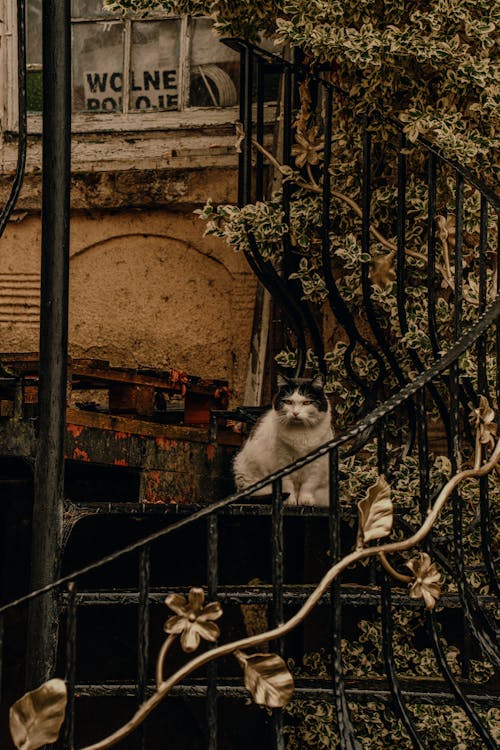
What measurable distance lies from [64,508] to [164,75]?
3.42m

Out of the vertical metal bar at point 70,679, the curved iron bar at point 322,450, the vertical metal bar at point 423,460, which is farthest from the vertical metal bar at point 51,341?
the vertical metal bar at point 423,460

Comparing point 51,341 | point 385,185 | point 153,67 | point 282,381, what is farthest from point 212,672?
point 153,67

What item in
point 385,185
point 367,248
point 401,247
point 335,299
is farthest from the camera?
point 385,185

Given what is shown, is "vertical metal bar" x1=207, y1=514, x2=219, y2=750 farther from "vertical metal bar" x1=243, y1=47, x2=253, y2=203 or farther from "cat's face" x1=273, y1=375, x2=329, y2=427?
"vertical metal bar" x1=243, y1=47, x2=253, y2=203

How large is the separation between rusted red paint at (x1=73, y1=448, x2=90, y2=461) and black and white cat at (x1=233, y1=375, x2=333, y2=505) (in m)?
0.70

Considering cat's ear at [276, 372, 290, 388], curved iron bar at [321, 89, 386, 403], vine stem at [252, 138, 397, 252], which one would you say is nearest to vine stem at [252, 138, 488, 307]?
vine stem at [252, 138, 397, 252]

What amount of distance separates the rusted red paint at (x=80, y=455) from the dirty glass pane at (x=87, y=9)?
2.89 m

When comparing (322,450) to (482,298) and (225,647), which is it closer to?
(225,647)

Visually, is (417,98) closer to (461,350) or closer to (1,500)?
(461,350)

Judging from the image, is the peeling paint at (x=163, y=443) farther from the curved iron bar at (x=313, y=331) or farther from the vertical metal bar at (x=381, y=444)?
the vertical metal bar at (x=381, y=444)

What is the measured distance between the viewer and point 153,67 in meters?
5.95

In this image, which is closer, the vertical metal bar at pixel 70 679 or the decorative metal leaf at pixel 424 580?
the vertical metal bar at pixel 70 679

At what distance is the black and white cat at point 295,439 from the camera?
4312mm

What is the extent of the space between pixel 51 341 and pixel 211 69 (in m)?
3.20
